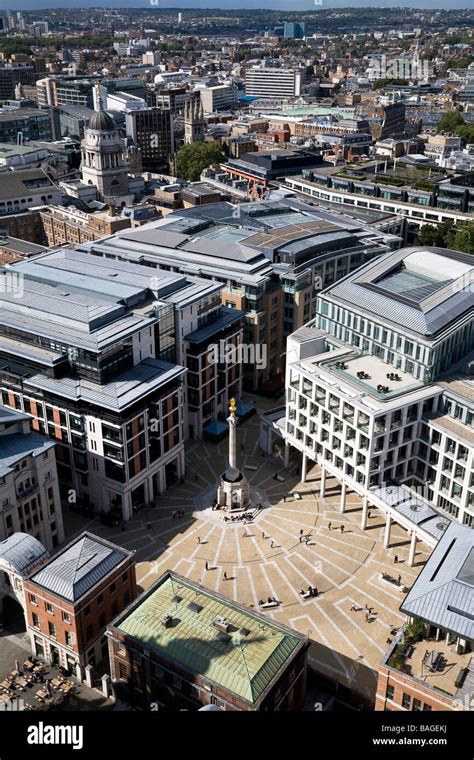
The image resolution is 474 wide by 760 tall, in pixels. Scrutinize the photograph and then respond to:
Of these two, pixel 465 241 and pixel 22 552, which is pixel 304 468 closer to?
pixel 22 552

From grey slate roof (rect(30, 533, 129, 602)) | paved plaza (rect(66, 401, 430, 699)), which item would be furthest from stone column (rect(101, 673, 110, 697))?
paved plaza (rect(66, 401, 430, 699))

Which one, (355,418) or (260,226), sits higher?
(260,226)

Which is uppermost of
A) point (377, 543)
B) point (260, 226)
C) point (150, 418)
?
point (260, 226)

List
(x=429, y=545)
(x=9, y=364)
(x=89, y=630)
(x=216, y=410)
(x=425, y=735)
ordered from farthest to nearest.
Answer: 1. (x=216, y=410)
2. (x=9, y=364)
3. (x=429, y=545)
4. (x=89, y=630)
5. (x=425, y=735)

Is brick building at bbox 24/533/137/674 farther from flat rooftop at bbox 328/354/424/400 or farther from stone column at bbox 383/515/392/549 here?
flat rooftop at bbox 328/354/424/400

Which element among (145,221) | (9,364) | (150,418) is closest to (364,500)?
(150,418)

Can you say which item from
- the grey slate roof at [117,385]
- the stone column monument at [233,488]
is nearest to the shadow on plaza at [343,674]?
the stone column monument at [233,488]

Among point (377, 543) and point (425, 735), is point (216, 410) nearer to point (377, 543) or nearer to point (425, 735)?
point (377, 543)
